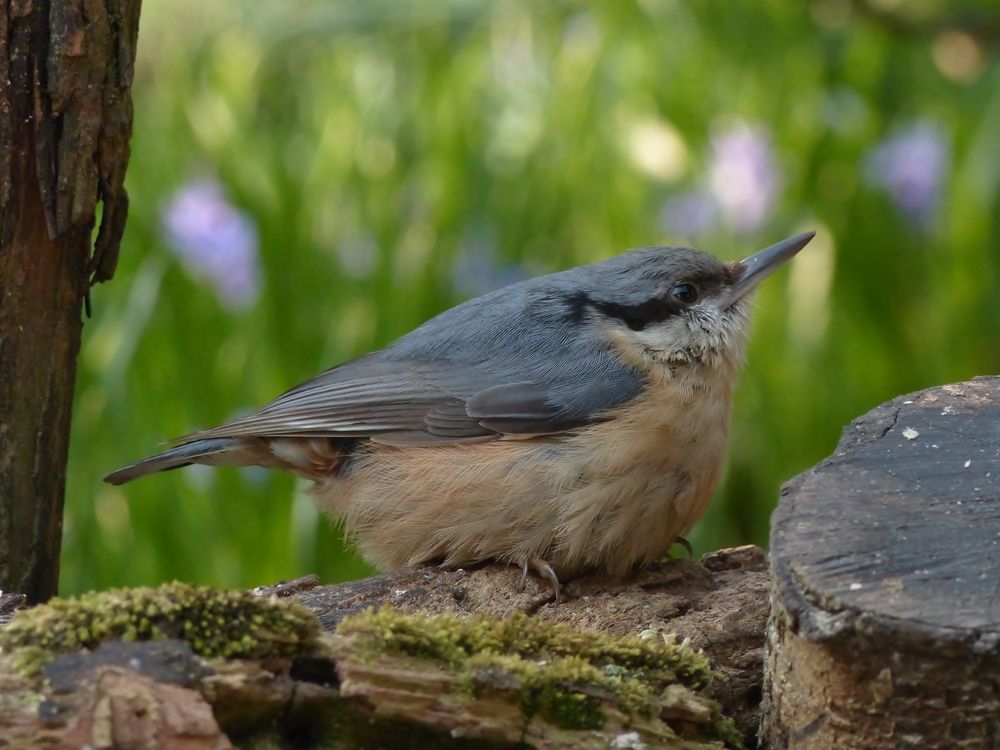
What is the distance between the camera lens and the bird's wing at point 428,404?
3051 millimetres

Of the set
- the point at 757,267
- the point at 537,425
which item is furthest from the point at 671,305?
the point at 537,425

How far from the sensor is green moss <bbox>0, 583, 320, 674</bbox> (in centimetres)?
187

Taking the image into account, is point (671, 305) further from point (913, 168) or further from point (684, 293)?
point (913, 168)

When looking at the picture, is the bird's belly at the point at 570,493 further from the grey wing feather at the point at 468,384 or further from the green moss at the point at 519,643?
the green moss at the point at 519,643

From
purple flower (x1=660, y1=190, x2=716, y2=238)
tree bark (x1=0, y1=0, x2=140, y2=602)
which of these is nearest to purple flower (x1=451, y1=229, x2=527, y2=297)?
purple flower (x1=660, y1=190, x2=716, y2=238)

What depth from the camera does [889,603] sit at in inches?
72.7

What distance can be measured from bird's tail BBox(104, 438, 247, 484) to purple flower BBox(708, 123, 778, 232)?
213 cm

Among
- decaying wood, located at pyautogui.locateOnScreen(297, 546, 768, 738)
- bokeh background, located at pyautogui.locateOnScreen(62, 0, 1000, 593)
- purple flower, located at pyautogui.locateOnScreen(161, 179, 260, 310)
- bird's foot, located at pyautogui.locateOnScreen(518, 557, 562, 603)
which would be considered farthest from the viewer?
A: purple flower, located at pyautogui.locateOnScreen(161, 179, 260, 310)

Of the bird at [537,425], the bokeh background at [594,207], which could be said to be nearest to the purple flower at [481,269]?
the bokeh background at [594,207]

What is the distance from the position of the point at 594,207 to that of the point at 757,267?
4.87 feet

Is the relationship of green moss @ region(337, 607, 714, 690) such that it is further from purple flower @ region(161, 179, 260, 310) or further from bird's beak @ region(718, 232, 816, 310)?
purple flower @ region(161, 179, 260, 310)

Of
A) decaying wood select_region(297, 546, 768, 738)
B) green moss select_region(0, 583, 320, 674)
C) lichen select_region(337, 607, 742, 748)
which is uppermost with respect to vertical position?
green moss select_region(0, 583, 320, 674)

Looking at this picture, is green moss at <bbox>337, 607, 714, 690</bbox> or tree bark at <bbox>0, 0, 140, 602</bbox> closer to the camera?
green moss at <bbox>337, 607, 714, 690</bbox>

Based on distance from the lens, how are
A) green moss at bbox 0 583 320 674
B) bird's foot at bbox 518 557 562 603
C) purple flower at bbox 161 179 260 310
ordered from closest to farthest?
green moss at bbox 0 583 320 674
bird's foot at bbox 518 557 562 603
purple flower at bbox 161 179 260 310
